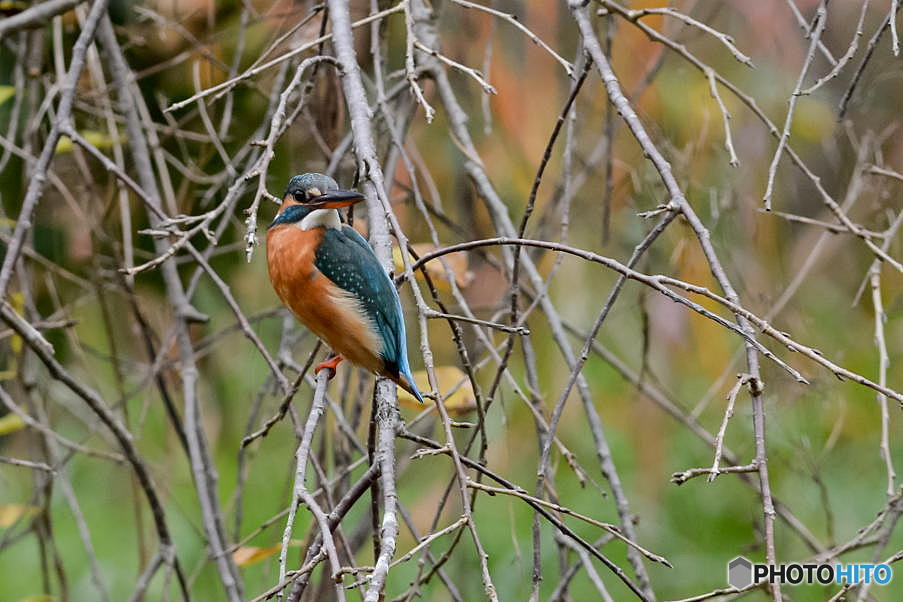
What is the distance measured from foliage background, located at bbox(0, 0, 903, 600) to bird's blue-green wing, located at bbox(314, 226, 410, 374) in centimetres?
47

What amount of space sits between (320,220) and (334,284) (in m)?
0.13

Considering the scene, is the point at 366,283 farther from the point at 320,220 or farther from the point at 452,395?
the point at 452,395

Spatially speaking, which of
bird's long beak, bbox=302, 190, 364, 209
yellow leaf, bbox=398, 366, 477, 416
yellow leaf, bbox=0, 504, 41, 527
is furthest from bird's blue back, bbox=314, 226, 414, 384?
yellow leaf, bbox=0, 504, 41, 527

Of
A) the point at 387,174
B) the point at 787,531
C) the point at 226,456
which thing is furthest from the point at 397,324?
the point at 226,456

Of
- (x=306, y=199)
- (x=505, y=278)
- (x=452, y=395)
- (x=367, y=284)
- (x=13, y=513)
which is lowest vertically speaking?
(x=13, y=513)

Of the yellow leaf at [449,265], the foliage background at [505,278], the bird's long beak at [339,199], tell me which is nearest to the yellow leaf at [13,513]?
the foliage background at [505,278]

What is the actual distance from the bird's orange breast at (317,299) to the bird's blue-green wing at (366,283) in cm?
1

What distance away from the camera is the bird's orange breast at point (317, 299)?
1.72 m

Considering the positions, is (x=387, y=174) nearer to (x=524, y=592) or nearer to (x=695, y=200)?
(x=695, y=200)

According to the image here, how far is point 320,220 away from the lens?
1.79m

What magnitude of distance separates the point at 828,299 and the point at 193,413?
9.01ft

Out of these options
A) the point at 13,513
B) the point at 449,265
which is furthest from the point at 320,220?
the point at 13,513

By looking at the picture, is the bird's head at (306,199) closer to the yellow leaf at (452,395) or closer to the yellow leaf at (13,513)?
the yellow leaf at (452,395)

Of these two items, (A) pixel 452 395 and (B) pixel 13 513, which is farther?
(B) pixel 13 513
